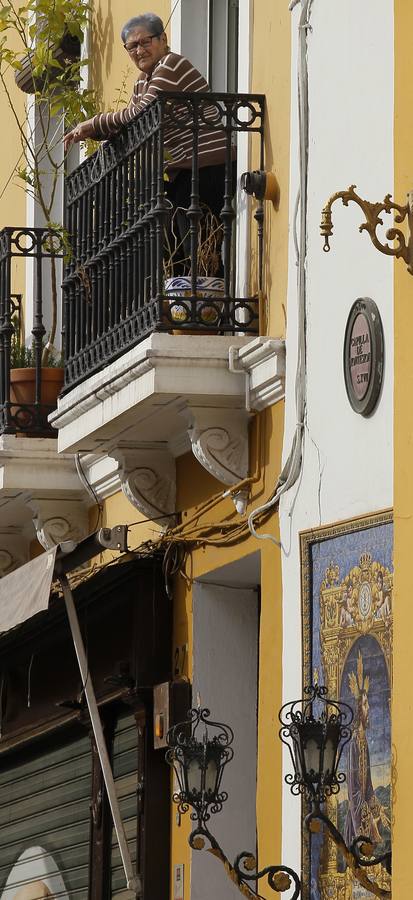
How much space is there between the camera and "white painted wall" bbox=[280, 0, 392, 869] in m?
8.63

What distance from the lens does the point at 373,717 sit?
838cm

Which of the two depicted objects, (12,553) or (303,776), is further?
(12,553)

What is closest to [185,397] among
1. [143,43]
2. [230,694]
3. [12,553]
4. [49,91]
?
[230,694]

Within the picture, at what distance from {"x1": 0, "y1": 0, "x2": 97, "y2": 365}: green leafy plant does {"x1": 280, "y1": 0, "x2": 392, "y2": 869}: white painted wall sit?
3.18 m

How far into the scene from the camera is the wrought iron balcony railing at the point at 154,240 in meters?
10.3

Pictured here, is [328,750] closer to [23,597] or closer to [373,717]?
[373,717]

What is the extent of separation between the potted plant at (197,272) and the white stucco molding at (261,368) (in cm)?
34

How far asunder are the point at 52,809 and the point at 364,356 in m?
6.10

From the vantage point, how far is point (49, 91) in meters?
14.0

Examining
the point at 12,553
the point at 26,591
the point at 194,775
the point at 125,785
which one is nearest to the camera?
the point at 194,775

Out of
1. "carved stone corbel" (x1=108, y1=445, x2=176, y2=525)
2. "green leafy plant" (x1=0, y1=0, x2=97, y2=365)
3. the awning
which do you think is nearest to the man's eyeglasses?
"green leafy plant" (x1=0, y1=0, x2=97, y2=365)

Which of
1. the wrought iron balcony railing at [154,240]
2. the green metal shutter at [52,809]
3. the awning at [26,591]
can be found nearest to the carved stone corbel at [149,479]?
the wrought iron balcony railing at [154,240]

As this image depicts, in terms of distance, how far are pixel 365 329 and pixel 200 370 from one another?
1570mm

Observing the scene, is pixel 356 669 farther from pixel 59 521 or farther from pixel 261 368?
pixel 59 521
